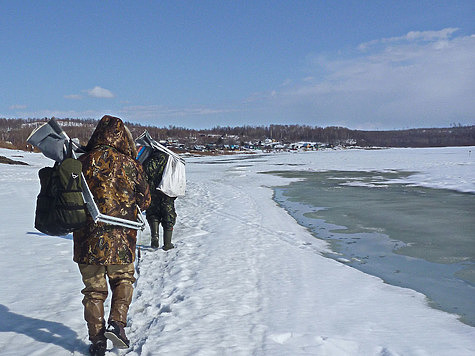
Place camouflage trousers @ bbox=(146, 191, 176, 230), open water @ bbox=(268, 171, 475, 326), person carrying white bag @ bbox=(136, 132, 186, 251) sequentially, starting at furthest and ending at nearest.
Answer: camouflage trousers @ bbox=(146, 191, 176, 230) < person carrying white bag @ bbox=(136, 132, 186, 251) < open water @ bbox=(268, 171, 475, 326)

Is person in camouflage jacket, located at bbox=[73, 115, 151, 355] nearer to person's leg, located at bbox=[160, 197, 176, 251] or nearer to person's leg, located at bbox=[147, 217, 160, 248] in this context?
person's leg, located at bbox=[160, 197, 176, 251]

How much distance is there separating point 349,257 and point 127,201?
4597mm

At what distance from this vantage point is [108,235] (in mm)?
3039

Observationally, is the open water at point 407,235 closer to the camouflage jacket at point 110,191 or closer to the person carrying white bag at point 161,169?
the person carrying white bag at point 161,169

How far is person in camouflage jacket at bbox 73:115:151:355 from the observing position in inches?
119

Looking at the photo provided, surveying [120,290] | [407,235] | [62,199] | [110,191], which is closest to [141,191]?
[110,191]

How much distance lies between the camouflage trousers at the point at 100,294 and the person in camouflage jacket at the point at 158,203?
312cm

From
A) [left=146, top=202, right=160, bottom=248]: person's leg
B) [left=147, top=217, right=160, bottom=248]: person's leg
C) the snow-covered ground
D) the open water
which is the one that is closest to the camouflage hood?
the snow-covered ground

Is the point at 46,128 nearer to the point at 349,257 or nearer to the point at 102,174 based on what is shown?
the point at 102,174

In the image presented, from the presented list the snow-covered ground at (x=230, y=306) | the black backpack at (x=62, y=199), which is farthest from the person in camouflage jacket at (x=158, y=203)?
the black backpack at (x=62, y=199)

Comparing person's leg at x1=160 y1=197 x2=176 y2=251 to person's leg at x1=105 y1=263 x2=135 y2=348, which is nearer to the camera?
person's leg at x1=105 y1=263 x2=135 y2=348

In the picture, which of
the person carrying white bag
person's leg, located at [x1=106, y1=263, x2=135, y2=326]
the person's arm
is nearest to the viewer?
person's leg, located at [x1=106, y1=263, x2=135, y2=326]

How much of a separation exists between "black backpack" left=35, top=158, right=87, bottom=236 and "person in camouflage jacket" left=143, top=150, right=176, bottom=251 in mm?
3351

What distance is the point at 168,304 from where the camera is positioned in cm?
436
